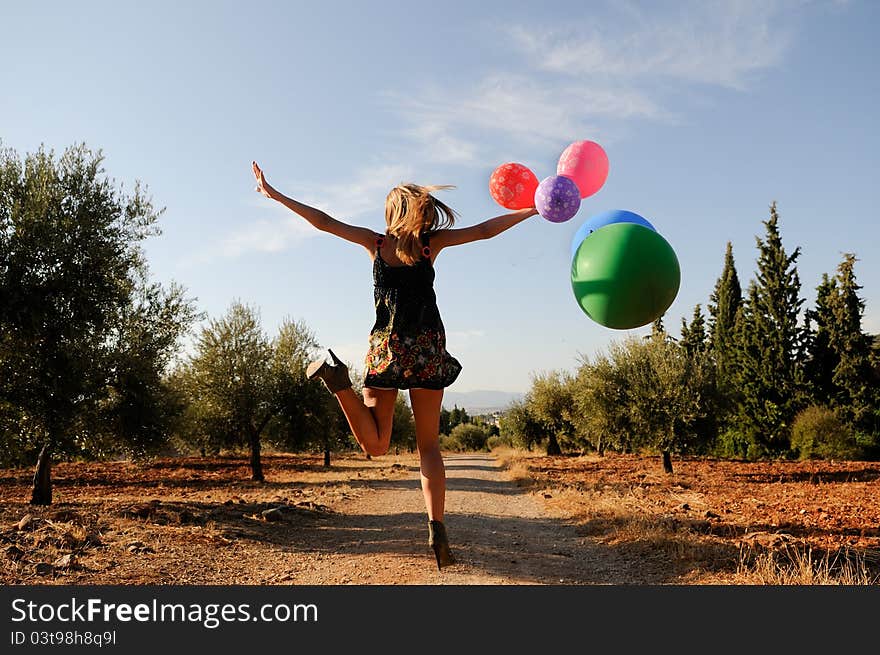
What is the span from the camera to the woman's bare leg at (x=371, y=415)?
3.85m

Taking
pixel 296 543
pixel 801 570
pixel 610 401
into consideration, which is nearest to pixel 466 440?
pixel 610 401

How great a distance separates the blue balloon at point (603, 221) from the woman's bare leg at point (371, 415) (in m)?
2.27

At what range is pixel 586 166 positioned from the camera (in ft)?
17.5

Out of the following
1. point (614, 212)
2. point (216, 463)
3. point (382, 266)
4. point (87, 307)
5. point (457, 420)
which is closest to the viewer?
point (382, 266)

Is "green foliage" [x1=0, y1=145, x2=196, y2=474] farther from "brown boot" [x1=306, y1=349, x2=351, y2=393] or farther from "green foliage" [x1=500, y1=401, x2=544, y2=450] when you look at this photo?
"green foliage" [x1=500, y1=401, x2=544, y2=450]

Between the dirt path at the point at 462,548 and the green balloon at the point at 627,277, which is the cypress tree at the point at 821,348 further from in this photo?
the green balloon at the point at 627,277

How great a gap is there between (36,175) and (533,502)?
1193 centimetres

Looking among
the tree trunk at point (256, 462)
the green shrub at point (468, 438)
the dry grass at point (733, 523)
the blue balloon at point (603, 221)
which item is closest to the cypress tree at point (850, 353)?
the dry grass at point (733, 523)

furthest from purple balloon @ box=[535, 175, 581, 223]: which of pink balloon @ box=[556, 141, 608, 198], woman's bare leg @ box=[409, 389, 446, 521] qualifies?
woman's bare leg @ box=[409, 389, 446, 521]

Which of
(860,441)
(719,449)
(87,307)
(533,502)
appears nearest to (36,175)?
(87,307)

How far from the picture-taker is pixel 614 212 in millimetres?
5418

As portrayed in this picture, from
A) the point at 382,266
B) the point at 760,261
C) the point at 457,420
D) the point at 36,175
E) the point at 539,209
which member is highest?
the point at 760,261

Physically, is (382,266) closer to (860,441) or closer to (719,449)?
(860,441)

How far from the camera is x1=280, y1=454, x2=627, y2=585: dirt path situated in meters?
5.65
